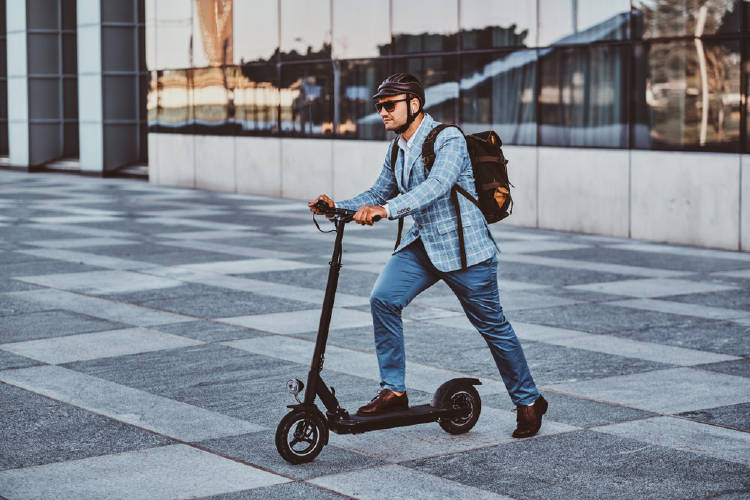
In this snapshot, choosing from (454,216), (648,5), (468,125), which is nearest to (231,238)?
(468,125)

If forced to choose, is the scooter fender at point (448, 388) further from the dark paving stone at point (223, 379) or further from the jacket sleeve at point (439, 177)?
the jacket sleeve at point (439, 177)

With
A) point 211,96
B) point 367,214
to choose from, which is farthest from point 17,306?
point 211,96

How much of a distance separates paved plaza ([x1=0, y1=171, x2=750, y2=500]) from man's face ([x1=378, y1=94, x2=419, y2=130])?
1.59 m

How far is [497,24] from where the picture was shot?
19359 mm

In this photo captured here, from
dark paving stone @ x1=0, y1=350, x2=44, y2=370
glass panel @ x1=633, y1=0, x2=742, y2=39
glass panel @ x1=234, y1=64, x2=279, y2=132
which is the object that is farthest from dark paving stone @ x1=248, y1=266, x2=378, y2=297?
glass panel @ x1=234, y1=64, x2=279, y2=132

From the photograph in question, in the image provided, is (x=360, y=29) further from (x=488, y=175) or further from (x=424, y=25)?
(x=488, y=175)

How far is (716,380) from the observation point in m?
7.58

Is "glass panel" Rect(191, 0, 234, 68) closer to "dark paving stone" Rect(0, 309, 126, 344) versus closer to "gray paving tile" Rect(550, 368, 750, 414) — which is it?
"dark paving stone" Rect(0, 309, 126, 344)

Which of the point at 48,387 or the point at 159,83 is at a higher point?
the point at 159,83

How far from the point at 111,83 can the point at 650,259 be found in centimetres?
2037

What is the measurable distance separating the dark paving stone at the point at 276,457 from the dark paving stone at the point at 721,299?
569cm

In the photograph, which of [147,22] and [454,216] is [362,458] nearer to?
[454,216]

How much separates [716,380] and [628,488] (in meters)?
2.47

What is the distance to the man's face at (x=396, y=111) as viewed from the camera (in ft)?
19.5
